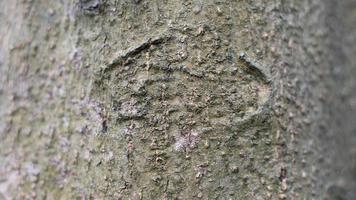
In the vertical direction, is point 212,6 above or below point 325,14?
above

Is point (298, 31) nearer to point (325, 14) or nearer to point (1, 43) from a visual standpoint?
point (325, 14)

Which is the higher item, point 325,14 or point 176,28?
point 176,28

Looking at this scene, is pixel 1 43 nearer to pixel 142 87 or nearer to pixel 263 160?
pixel 142 87

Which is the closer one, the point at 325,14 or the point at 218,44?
the point at 218,44

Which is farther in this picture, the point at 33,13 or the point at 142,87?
the point at 33,13

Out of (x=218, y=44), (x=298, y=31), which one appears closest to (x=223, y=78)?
(x=218, y=44)

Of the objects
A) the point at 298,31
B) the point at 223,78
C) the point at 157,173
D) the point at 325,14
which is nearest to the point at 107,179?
the point at 157,173
